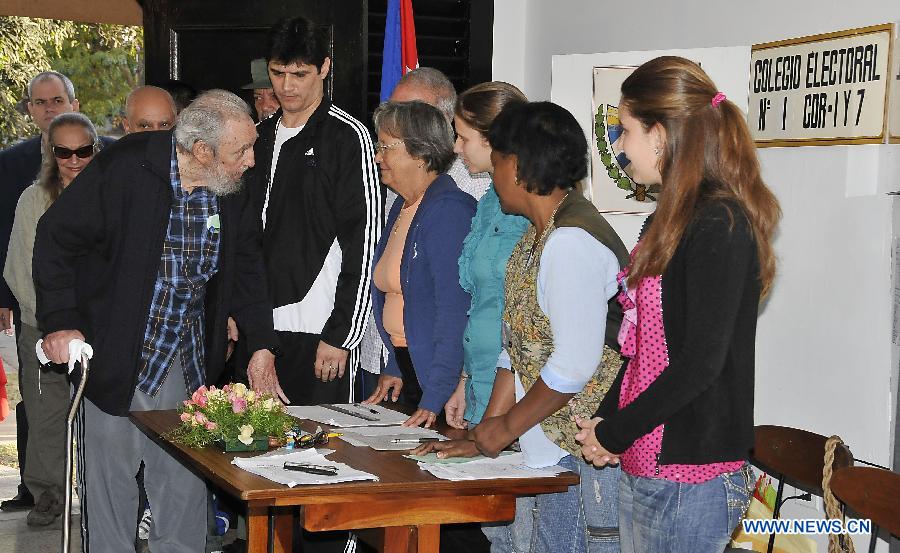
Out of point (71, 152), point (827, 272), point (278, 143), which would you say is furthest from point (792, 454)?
point (71, 152)

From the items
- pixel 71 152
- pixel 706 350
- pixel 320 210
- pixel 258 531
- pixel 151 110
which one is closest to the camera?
pixel 706 350

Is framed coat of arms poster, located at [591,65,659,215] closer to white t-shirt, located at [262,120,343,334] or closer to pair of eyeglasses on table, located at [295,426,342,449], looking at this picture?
white t-shirt, located at [262,120,343,334]

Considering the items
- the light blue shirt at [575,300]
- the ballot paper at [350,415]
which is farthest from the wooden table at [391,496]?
the ballot paper at [350,415]

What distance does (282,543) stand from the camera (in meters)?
3.45

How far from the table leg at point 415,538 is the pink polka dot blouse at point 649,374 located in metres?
0.54

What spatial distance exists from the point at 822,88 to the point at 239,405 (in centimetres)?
211

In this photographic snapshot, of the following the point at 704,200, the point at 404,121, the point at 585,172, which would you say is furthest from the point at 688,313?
the point at 404,121

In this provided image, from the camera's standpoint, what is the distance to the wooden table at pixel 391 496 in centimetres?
239

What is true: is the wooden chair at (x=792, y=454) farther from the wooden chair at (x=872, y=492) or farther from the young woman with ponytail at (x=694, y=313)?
the young woman with ponytail at (x=694, y=313)

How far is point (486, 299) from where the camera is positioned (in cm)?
304

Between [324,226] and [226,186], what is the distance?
0.55 meters

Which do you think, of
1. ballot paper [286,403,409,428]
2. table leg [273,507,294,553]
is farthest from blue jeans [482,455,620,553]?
table leg [273,507,294,553]

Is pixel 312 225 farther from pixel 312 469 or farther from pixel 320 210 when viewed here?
pixel 312 469

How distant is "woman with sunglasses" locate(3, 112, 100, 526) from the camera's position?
499 cm
